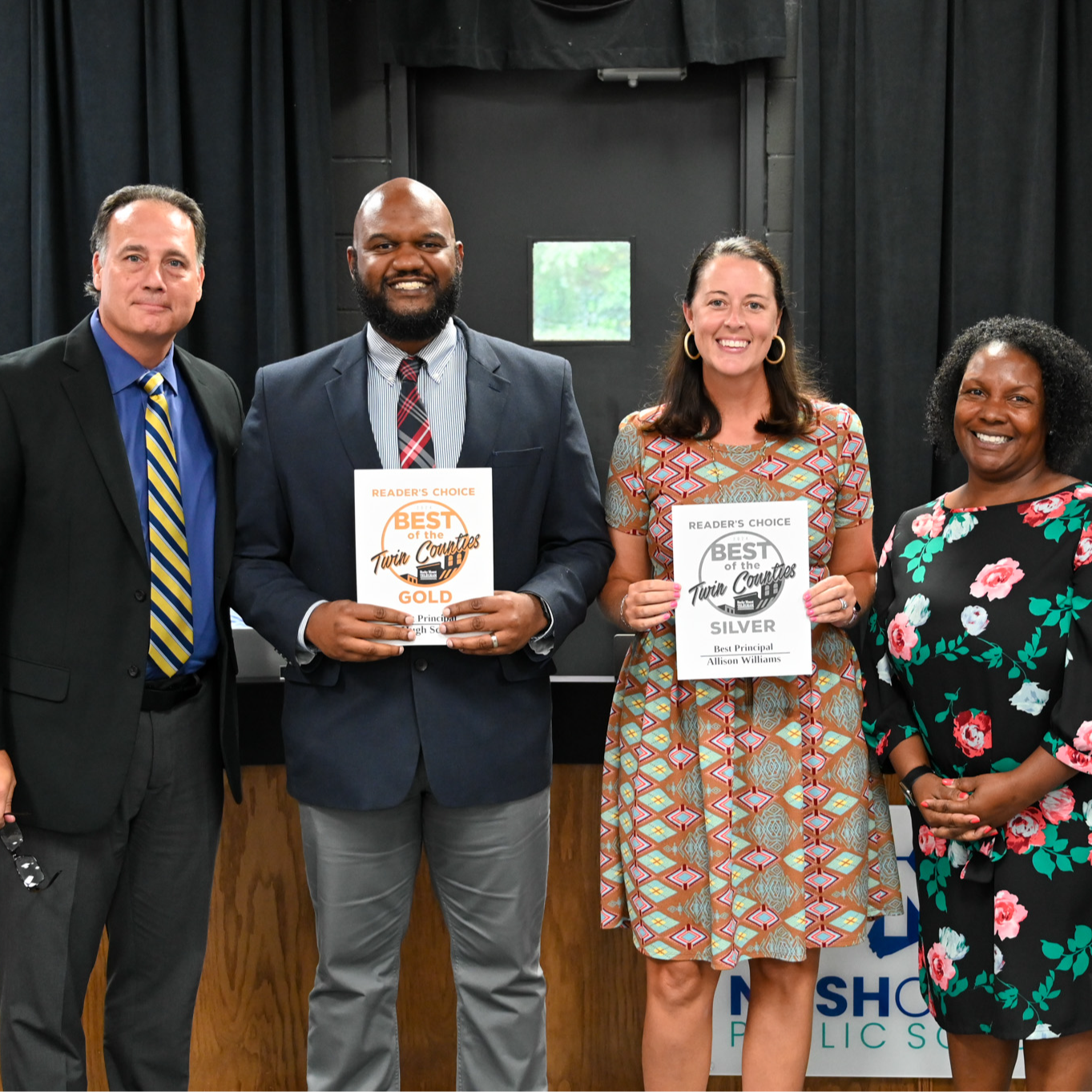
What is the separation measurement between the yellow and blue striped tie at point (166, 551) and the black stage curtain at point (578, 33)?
2466mm

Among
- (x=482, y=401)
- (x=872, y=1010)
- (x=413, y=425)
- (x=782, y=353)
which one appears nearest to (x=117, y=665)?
(x=413, y=425)

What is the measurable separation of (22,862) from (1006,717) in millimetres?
1457

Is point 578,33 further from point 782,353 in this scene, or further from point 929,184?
point 782,353

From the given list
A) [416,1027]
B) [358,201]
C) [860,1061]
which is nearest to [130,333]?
[416,1027]

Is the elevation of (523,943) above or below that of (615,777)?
below

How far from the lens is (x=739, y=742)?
1860mm

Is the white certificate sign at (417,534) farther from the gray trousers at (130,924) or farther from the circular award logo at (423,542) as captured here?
the gray trousers at (130,924)

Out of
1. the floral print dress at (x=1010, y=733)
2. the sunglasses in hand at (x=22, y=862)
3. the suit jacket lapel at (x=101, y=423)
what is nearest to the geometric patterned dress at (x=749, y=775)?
the floral print dress at (x=1010, y=733)

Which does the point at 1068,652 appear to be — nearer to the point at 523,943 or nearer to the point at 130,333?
the point at 523,943

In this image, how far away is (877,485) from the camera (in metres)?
3.99

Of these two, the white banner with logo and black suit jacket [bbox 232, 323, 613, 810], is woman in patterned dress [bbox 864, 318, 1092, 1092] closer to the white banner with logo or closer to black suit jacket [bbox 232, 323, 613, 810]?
the white banner with logo

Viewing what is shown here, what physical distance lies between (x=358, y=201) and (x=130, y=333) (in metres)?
2.39

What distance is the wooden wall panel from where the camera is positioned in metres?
2.20

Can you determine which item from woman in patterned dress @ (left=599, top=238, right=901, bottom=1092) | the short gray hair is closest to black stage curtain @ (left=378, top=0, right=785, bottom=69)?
the short gray hair
